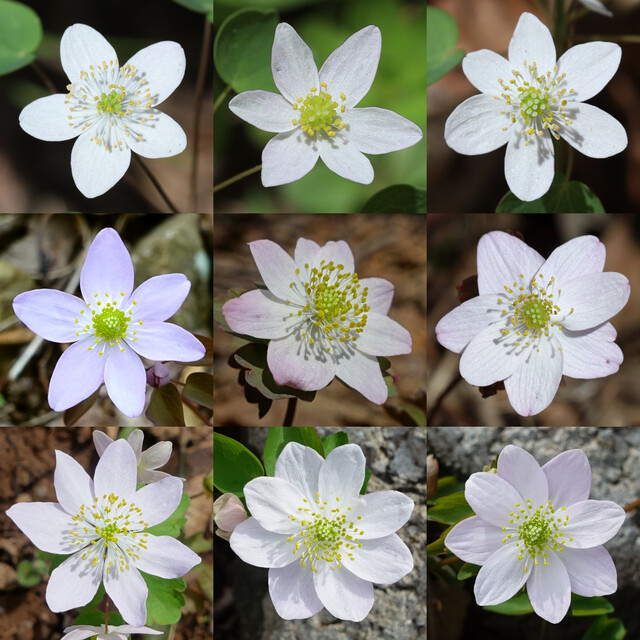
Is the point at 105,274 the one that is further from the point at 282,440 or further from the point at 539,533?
the point at 539,533

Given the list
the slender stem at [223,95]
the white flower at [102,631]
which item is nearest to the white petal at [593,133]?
the slender stem at [223,95]

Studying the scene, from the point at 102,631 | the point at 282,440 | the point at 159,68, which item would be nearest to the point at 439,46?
the point at 159,68

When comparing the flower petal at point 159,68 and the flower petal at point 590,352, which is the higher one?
the flower petal at point 159,68

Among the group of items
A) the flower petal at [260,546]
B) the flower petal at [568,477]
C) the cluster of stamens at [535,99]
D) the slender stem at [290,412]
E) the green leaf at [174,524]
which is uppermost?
the cluster of stamens at [535,99]

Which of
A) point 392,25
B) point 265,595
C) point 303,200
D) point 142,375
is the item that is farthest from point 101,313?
point 392,25

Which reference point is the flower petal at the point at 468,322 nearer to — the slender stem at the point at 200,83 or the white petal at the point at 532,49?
the white petal at the point at 532,49

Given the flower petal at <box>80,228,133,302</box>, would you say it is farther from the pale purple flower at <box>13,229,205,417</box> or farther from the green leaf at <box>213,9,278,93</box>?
the green leaf at <box>213,9,278,93</box>

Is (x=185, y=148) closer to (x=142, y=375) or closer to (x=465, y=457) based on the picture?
(x=142, y=375)
